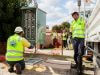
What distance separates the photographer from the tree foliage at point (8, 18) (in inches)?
519

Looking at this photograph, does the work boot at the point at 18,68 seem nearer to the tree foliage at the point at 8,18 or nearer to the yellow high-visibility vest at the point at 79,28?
the yellow high-visibility vest at the point at 79,28

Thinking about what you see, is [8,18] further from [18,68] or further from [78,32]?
[18,68]

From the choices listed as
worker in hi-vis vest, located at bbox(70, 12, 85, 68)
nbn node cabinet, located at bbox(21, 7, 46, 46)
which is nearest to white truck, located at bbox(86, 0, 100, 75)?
worker in hi-vis vest, located at bbox(70, 12, 85, 68)

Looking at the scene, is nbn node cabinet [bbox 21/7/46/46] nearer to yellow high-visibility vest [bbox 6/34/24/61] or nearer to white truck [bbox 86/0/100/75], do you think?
yellow high-visibility vest [bbox 6/34/24/61]

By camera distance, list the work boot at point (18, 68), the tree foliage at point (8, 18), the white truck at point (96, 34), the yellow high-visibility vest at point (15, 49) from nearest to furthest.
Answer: the white truck at point (96, 34) < the work boot at point (18, 68) < the yellow high-visibility vest at point (15, 49) < the tree foliage at point (8, 18)

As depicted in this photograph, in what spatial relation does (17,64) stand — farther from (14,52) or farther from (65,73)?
(65,73)

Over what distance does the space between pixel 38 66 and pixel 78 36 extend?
172cm

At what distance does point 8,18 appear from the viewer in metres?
13.4

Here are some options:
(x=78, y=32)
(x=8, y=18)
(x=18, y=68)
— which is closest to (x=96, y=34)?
(x=78, y=32)

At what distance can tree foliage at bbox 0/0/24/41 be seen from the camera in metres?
13.2

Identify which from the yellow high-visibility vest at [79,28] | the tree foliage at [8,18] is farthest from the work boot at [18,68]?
the tree foliage at [8,18]

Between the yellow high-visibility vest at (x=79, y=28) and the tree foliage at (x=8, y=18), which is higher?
the tree foliage at (x=8, y=18)

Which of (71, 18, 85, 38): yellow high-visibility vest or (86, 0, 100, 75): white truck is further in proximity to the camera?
(71, 18, 85, 38): yellow high-visibility vest

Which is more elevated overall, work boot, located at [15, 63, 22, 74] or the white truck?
the white truck
